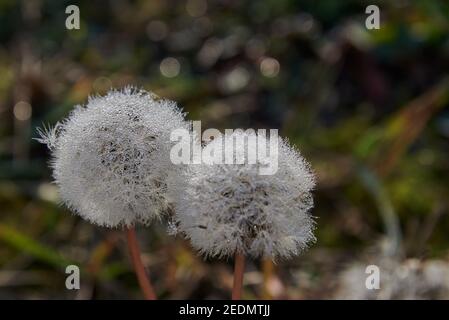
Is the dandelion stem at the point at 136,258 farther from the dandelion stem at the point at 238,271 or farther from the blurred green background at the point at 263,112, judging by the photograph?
the blurred green background at the point at 263,112

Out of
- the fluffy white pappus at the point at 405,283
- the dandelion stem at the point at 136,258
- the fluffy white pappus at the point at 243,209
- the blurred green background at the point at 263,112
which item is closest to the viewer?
the fluffy white pappus at the point at 243,209

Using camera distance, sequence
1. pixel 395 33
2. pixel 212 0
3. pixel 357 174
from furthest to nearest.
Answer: pixel 212 0 → pixel 395 33 → pixel 357 174

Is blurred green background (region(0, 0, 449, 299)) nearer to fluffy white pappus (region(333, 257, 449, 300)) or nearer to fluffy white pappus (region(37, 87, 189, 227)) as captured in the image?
fluffy white pappus (region(333, 257, 449, 300))

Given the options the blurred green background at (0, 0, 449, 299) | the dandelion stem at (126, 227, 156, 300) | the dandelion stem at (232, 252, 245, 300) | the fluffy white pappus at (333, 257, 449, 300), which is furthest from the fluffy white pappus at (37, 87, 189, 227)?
the fluffy white pappus at (333, 257, 449, 300)

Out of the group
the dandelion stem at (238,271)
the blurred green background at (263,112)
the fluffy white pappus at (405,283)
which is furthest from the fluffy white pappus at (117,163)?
the fluffy white pappus at (405,283)

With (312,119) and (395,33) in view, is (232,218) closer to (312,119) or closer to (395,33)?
(312,119)
